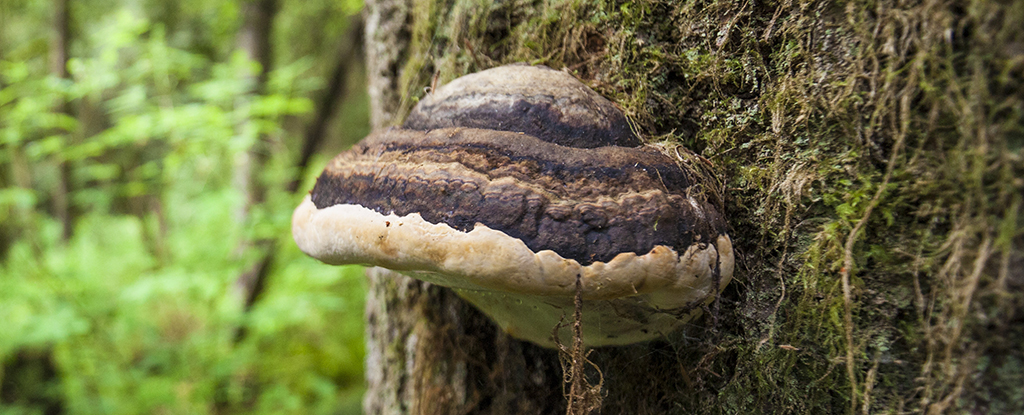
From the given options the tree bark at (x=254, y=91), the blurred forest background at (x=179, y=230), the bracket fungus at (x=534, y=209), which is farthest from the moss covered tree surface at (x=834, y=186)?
the tree bark at (x=254, y=91)

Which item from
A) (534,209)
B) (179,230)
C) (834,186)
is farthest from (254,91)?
(834,186)

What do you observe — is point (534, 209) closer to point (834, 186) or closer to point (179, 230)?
point (834, 186)

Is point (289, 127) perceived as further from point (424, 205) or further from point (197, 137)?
point (424, 205)

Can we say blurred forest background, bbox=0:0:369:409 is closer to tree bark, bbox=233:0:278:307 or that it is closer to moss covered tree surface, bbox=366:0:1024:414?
tree bark, bbox=233:0:278:307

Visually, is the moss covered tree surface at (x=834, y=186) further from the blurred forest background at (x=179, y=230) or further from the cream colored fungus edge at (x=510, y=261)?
the blurred forest background at (x=179, y=230)

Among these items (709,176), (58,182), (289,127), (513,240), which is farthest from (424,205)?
(289,127)
